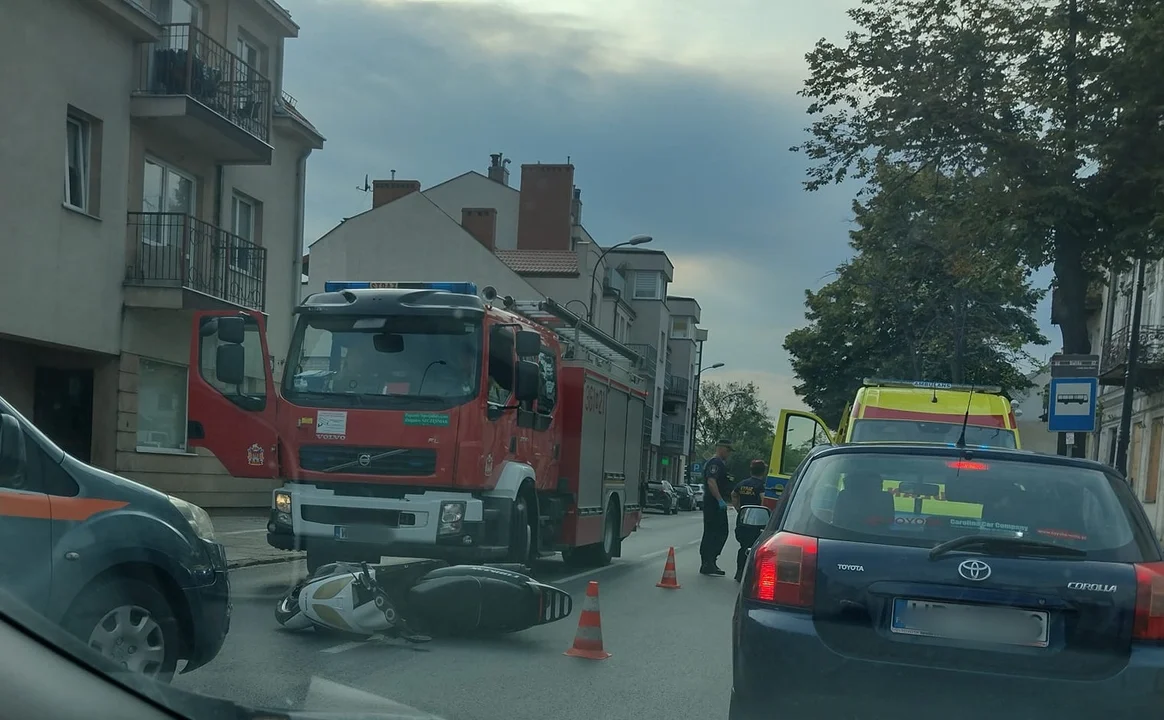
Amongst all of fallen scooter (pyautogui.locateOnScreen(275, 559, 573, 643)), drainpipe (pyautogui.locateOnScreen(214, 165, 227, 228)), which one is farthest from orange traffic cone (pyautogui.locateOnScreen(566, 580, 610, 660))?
drainpipe (pyautogui.locateOnScreen(214, 165, 227, 228))

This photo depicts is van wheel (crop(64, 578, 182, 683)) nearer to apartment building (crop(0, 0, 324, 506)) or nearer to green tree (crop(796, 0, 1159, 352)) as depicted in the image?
apartment building (crop(0, 0, 324, 506))

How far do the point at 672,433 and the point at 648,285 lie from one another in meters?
17.3

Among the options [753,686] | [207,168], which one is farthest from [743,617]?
[207,168]

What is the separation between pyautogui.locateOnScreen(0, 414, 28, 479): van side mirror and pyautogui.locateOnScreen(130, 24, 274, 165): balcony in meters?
14.5

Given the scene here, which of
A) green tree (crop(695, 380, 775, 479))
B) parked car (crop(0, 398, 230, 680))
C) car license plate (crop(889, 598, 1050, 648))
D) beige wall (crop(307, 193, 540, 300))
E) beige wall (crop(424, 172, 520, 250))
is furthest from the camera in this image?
green tree (crop(695, 380, 775, 479))

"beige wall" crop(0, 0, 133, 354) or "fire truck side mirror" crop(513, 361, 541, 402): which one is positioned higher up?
"beige wall" crop(0, 0, 133, 354)

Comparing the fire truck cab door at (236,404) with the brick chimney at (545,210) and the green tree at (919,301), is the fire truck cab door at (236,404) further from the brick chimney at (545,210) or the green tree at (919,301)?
the brick chimney at (545,210)

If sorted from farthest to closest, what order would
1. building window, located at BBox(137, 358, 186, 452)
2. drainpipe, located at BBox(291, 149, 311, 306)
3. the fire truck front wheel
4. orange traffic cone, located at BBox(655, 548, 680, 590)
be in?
drainpipe, located at BBox(291, 149, 311, 306), building window, located at BBox(137, 358, 186, 452), orange traffic cone, located at BBox(655, 548, 680, 590), the fire truck front wheel

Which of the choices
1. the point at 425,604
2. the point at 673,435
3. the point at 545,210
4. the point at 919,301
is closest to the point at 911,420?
the point at 425,604

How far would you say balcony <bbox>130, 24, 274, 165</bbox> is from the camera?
58.9ft

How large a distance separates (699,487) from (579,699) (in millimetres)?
60698

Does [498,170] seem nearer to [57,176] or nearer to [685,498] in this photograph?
[685,498]

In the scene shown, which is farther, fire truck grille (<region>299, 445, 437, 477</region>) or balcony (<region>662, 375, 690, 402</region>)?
balcony (<region>662, 375, 690, 402</region>)

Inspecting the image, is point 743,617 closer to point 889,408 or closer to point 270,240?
point 889,408
